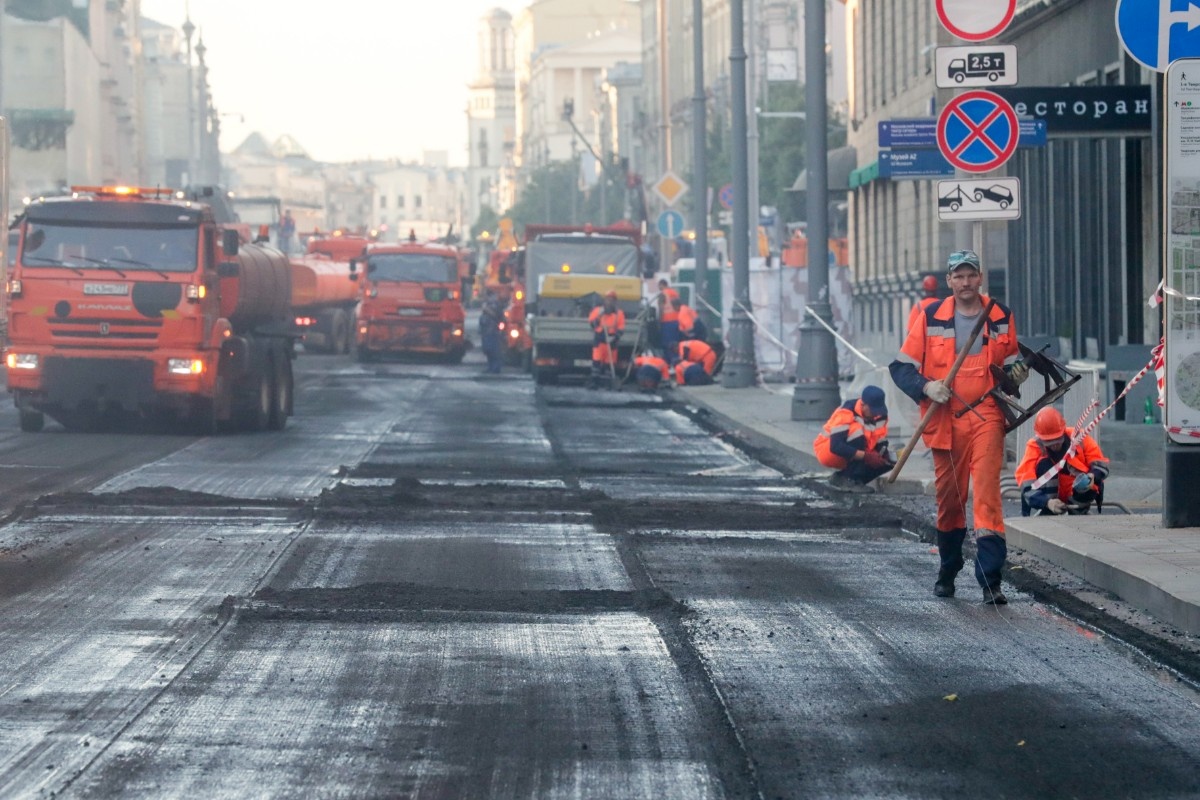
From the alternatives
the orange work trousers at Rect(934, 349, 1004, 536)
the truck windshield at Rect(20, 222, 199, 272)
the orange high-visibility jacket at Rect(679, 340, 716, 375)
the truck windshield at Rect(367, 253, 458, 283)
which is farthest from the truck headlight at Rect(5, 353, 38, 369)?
the truck windshield at Rect(367, 253, 458, 283)

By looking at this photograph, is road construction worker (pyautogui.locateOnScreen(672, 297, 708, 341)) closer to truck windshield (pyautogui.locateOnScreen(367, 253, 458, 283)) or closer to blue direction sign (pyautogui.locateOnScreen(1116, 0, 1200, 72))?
truck windshield (pyautogui.locateOnScreen(367, 253, 458, 283))

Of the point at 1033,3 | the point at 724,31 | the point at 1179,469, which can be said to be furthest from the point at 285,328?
the point at 724,31

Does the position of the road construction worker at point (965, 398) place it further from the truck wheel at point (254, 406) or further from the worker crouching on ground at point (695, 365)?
the worker crouching on ground at point (695, 365)

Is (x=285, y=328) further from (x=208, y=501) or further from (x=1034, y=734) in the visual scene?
(x=1034, y=734)

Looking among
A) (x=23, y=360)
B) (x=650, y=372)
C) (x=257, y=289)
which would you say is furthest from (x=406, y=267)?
(x=23, y=360)

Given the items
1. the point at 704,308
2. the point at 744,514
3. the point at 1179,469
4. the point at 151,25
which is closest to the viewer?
the point at 1179,469

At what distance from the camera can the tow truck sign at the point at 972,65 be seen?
1463 centimetres

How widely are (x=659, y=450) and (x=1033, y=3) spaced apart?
385 inches

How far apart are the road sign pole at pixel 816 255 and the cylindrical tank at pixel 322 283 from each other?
18998 mm

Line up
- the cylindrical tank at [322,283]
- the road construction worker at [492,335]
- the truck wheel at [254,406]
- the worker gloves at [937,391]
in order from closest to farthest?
the worker gloves at [937,391], the truck wheel at [254,406], the road construction worker at [492,335], the cylindrical tank at [322,283]

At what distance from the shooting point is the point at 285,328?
25641 millimetres

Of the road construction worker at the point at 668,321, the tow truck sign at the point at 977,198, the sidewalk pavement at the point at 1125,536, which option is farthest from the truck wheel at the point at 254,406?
the road construction worker at the point at 668,321

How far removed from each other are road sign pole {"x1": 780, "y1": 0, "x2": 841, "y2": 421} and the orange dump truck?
2091cm

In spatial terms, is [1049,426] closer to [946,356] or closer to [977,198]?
[977,198]
